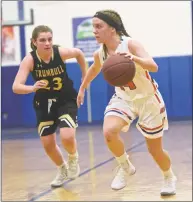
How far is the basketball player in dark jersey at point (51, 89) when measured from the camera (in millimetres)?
3547

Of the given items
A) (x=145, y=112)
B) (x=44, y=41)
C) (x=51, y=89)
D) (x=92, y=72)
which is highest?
(x=44, y=41)

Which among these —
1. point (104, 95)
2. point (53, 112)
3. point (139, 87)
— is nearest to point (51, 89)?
point (53, 112)

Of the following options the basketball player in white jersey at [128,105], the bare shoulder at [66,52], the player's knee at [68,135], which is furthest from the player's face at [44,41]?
the player's knee at [68,135]

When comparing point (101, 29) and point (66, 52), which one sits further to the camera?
point (66, 52)

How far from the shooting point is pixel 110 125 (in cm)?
411

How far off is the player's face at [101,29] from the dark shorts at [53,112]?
987mm

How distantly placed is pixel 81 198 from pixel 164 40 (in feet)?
31.3

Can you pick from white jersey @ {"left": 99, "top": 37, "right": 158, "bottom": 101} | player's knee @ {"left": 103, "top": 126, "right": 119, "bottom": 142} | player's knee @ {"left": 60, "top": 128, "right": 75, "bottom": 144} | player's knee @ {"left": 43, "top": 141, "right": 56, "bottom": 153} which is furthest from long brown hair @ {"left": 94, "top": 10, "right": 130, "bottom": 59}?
player's knee @ {"left": 43, "top": 141, "right": 56, "bottom": 153}

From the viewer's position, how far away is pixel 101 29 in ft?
11.6

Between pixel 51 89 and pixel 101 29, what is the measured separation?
0.90 m

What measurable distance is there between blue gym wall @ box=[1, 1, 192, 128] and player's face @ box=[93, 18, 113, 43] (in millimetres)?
10731

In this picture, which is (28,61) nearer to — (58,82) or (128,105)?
(58,82)

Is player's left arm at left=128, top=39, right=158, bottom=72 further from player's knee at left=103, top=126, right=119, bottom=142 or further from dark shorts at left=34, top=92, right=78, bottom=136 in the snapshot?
dark shorts at left=34, top=92, right=78, bottom=136

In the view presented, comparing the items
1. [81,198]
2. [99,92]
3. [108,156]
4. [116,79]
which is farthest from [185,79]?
[116,79]
